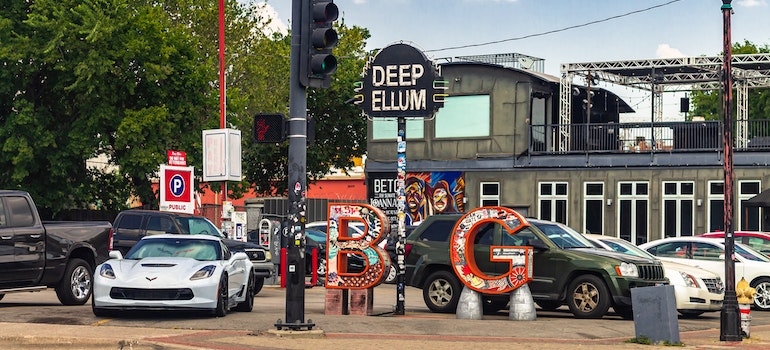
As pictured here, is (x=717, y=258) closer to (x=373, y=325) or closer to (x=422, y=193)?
(x=373, y=325)

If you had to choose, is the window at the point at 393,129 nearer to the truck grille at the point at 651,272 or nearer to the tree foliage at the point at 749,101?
the truck grille at the point at 651,272

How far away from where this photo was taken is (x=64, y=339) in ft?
50.6

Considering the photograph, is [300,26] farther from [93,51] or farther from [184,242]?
[93,51]

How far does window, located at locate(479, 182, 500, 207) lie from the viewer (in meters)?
43.7

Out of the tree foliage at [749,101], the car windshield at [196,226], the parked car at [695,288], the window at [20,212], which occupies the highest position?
the tree foliage at [749,101]

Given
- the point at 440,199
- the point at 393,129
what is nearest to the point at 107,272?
the point at 440,199

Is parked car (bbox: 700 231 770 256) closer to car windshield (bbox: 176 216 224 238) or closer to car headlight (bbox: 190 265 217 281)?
car windshield (bbox: 176 216 224 238)

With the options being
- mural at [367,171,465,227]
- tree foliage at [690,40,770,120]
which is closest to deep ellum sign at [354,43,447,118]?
mural at [367,171,465,227]

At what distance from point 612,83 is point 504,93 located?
3728 mm

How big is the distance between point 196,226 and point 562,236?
9893 millimetres

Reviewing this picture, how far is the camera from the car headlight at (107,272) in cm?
1856

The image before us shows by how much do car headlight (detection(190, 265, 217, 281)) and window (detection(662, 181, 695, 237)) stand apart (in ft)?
80.0

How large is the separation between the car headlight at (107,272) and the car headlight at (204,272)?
120 cm

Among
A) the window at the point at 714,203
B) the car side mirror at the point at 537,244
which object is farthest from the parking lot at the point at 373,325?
the window at the point at 714,203
